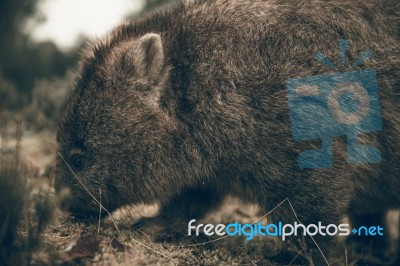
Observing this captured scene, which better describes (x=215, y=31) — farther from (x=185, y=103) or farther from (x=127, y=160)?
(x=127, y=160)

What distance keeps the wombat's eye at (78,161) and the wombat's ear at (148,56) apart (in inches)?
32.1

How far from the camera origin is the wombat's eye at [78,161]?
4.41 metres

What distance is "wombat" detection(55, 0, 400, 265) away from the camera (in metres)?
4.17

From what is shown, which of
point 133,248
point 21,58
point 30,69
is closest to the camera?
point 133,248

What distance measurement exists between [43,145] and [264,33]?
3605mm

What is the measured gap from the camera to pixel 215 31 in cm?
444

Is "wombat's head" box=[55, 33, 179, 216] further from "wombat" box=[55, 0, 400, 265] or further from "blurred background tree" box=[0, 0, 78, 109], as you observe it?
"blurred background tree" box=[0, 0, 78, 109]

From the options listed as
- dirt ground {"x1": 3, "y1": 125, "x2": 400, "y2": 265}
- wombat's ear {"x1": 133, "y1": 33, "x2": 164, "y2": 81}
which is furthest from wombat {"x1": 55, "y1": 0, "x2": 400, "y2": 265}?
dirt ground {"x1": 3, "y1": 125, "x2": 400, "y2": 265}

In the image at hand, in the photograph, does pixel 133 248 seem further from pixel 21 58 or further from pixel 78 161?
pixel 21 58

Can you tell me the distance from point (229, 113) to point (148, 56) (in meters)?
0.80

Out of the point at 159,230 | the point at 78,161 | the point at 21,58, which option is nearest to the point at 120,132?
the point at 78,161

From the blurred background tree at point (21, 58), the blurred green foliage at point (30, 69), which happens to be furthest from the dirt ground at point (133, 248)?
the blurred background tree at point (21, 58)

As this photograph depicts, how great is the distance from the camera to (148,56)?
4.34 m

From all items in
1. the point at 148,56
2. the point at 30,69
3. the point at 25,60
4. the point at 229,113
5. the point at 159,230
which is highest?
the point at 148,56
